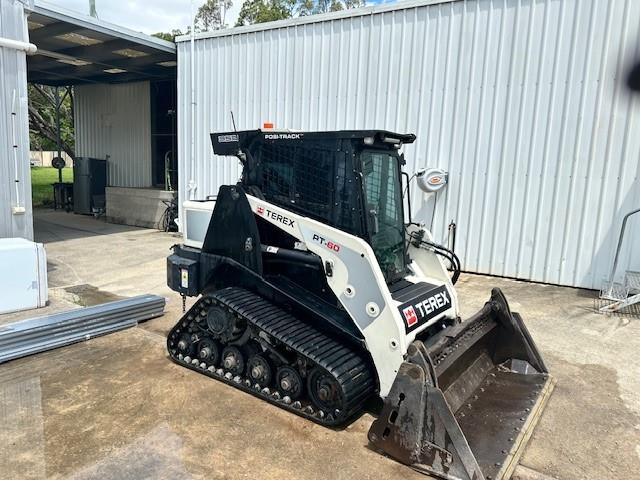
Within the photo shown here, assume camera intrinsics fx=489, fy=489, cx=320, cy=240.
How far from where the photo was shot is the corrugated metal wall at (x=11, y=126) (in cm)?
639

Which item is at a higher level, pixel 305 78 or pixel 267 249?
pixel 305 78

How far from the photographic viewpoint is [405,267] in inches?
167

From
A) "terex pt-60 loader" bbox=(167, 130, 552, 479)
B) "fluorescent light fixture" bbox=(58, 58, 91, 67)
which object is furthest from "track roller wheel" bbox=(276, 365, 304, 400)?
"fluorescent light fixture" bbox=(58, 58, 91, 67)

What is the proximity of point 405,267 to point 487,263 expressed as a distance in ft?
13.5

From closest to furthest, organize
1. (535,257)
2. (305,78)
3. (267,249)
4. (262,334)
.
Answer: (262,334) < (267,249) < (535,257) < (305,78)

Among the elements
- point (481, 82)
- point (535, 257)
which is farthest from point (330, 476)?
point (481, 82)

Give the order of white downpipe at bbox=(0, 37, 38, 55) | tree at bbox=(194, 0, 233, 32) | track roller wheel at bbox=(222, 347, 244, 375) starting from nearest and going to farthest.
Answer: track roller wheel at bbox=(222, 347, 244, 375) → white downpipe at bbox=(0, 37, 38, 55) → tree at bbox=(194, 0, 233, 32)

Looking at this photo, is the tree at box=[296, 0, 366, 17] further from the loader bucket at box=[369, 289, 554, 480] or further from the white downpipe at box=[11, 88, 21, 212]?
the loader bucket at box=[369, 289, 554, 480]

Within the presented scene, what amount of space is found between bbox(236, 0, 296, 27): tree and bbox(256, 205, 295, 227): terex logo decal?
28.4 meters

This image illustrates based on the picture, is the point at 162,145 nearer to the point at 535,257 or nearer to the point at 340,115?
the point at 340,115

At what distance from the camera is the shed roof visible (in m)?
9.27

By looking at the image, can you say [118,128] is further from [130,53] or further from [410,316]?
[410,316]

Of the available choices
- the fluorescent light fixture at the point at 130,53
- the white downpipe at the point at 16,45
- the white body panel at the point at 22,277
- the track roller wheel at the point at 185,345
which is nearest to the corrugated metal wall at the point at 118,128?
the fluorescent light fixture at the point at 130,53

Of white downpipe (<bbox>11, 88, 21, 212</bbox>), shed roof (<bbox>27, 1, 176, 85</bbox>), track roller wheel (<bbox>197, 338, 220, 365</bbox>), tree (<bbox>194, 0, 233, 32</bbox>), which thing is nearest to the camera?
track roller wheel (<bbox>197, 338, 220, 365</bbox>)
